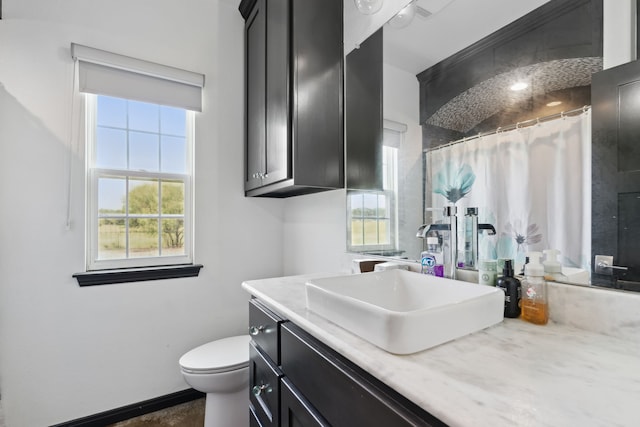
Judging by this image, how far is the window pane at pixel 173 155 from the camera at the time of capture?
203 centimetres

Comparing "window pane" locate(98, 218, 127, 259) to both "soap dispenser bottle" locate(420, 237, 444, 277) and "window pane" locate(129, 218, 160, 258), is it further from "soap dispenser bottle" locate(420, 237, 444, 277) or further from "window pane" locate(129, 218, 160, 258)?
"soap dispenser bottle" locate(420, 237, 444, 277)

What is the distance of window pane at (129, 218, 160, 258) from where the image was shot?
1918 millimetres

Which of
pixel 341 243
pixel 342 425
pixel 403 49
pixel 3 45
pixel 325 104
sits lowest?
pixel 342 425

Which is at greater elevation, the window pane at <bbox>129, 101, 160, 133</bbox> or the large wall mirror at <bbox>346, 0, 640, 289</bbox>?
the window pane at <bbox>129, 101, 160, 133</bbox>

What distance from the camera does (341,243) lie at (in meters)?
1.75

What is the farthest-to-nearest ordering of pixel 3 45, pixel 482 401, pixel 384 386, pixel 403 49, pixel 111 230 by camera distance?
pixel 111 230
pixel 3 45
pixel 403 49
pixel 384 386
pixel 482 401

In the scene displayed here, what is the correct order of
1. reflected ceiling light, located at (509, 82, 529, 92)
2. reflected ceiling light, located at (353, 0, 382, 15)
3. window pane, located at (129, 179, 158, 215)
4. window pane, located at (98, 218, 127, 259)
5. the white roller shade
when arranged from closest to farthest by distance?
1. reflected ceiling light, located at (509, 82, 529, 92)
2. reflected ceiling light, located at (353, 0, 382, 15)
3. the white roller shade
4. window pane, located at (98, 218, 127, 259)
5. window pane, located at (129, 179, 158, 215)

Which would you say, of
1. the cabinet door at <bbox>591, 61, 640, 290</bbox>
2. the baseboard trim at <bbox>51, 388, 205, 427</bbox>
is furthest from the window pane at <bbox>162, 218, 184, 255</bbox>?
the cabinet door at <bbox>591, 61, 640, 290</bbox>

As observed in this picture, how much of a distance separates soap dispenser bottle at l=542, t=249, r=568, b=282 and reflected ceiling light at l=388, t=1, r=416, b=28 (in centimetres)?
108

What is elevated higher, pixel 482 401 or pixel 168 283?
pixel 482 401

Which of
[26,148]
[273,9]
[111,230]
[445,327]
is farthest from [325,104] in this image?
[26,148]

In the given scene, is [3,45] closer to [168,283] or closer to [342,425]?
[168,283]

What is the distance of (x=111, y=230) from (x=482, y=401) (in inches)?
82.7

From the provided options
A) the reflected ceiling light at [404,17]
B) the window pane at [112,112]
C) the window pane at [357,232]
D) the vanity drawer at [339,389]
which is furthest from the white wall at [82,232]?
the vanity drawer at [339,389]
